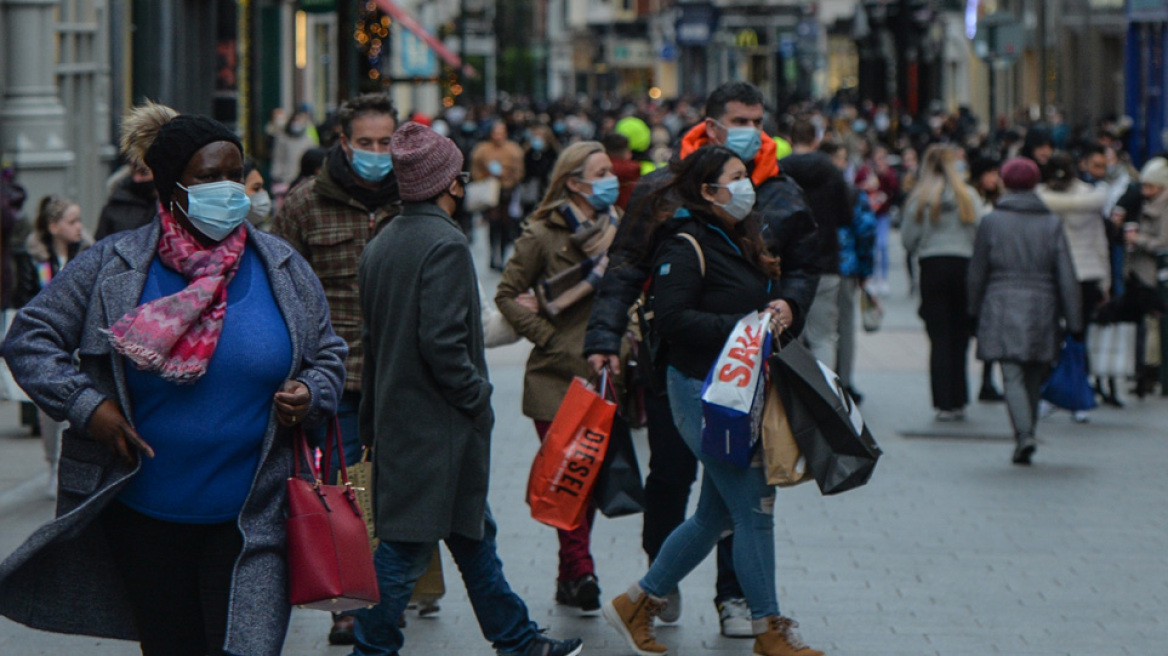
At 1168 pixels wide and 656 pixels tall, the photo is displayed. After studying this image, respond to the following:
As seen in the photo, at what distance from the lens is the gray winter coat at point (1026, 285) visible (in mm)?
10398

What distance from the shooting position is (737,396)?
19.0 feet

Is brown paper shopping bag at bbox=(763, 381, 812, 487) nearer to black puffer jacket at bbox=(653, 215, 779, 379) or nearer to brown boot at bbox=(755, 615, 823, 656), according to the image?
black puffer jacket at bbox=(653, 215, 779, 379)

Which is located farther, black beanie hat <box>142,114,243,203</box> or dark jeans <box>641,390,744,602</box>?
dark jeans <box>641,390,744,602</box>

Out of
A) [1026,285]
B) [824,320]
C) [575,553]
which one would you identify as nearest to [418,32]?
[824,320]

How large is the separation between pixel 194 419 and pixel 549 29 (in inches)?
4683

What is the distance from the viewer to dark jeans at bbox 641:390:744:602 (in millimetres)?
6664

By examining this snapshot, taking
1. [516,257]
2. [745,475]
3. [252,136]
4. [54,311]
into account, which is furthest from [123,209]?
[252,136]

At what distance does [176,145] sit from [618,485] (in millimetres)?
2498

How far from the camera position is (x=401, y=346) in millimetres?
5449

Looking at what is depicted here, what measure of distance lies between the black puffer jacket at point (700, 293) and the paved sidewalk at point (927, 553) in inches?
44.6

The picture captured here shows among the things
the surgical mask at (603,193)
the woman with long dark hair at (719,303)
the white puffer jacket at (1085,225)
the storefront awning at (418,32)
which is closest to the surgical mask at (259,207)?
the surgical mask at (603,193)

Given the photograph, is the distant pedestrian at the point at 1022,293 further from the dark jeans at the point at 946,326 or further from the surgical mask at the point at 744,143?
the surgical mask at the point at 744,143

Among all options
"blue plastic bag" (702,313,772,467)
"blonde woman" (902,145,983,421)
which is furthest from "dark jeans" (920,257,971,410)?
"blue plastic bag" (702,313,772,467)

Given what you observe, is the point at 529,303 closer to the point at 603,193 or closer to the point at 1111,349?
the point at 603,193
